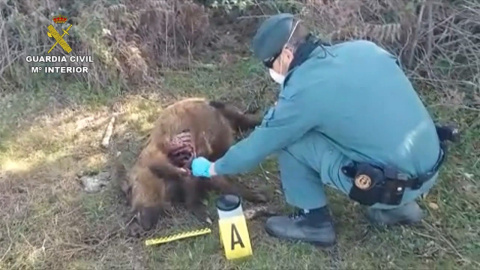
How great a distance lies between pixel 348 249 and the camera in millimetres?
3256

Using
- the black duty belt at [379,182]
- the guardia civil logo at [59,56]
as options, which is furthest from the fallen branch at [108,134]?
the black duty belt at [379,182]

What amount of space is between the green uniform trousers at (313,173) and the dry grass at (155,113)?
0.26 metres

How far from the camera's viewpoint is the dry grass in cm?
326

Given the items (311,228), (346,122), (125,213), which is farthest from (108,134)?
(346,122)

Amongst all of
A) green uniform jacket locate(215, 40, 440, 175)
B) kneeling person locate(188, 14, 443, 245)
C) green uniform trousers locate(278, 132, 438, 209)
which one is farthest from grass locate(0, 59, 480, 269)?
green uniform jacket locate(215, 40, 440, 175)

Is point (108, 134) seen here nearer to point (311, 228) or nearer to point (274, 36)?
point (311, 228)

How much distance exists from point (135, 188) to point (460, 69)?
2235mm

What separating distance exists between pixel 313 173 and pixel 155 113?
5.46 feet

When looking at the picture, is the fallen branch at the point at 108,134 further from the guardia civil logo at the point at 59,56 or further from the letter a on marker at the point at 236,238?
the letter a on marker at the point at 236,238

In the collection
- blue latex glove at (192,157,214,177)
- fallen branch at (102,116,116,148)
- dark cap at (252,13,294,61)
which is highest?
dark cap at (252,13,294,61)

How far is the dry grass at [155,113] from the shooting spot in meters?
3.26

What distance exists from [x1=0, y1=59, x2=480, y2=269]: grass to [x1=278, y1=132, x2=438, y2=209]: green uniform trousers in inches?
10.0

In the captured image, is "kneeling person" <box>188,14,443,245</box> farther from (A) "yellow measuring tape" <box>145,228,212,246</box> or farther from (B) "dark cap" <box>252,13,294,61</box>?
(A) "yellow measuring tape" <box>145,228,212,246</box>

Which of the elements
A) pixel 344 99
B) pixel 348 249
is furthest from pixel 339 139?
pixel 348 249
